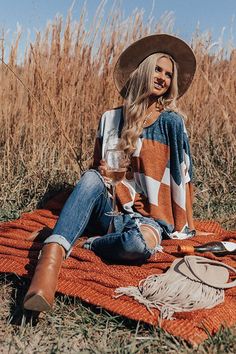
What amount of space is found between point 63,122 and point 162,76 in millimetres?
1175

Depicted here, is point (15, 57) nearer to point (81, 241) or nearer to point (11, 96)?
point (11, 96)

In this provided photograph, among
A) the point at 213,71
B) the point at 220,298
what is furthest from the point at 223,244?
the point at 213,71

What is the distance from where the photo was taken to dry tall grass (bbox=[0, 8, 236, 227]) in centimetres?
366

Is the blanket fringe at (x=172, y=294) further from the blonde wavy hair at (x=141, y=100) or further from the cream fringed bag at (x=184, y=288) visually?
the blonde wavy hair at (x=141, y=100)

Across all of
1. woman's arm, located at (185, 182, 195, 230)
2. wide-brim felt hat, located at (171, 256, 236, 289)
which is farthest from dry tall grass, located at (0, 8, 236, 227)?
wide-brim felt hat, located at (171, 256, 236, 289)

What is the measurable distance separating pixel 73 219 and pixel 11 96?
5.68 feet

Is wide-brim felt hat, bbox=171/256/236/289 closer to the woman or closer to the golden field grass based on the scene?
the woman

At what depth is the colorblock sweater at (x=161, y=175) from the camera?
2.75 m

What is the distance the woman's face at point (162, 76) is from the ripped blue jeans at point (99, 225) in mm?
549

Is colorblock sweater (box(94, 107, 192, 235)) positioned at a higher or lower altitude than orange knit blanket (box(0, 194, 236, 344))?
higher

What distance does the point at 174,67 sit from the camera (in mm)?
2812

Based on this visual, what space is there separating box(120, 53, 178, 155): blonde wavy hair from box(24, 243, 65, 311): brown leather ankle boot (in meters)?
0.72

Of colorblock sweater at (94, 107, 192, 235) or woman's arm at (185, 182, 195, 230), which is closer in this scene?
colorblock sweater at (94, 107, 192, 235)

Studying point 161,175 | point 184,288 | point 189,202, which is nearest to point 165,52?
point 161,175
